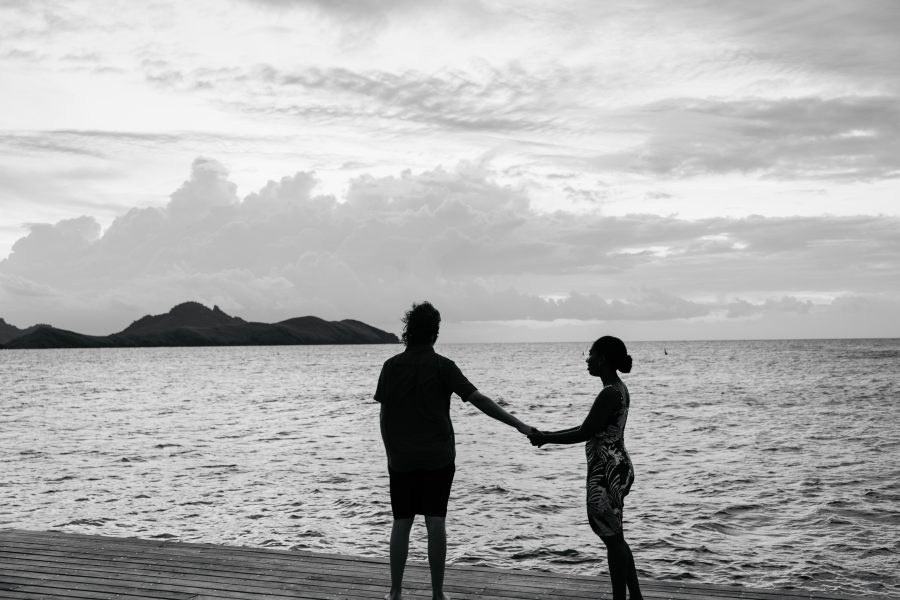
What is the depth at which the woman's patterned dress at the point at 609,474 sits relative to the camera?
600cm

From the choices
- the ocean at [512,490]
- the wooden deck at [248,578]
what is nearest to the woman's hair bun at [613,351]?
the wooden deck at [248,578]

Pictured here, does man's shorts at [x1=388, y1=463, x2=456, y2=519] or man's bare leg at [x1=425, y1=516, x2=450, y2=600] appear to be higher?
man's shorts at [x1=388, y1=463, x2=456, y2=519]

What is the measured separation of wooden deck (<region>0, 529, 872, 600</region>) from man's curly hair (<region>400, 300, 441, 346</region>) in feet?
7.81

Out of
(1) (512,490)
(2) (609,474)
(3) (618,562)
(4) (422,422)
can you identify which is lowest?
(1) (512,490)

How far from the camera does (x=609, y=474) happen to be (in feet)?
19.8

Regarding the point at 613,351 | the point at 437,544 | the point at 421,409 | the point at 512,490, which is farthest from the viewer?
the point at 512,490

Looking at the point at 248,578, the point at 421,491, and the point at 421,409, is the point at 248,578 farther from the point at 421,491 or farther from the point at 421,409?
the point at 421,409

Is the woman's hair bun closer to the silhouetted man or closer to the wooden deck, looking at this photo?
the silhouetted man

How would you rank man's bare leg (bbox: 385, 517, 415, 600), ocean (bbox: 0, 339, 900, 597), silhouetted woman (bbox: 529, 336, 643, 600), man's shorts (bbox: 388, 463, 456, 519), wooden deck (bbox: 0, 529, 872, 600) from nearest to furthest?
silhouetted woman (bbox: 529, 336, 643, 600) < man's shorts (bbox: 388, 463, 456, 519) < man's bare leg (bbox: 385, 517, 415, 600) < wooden deck (bbox: 0, 529, 872, 600) < ocean (bbox: 0, 339, 900, 597)

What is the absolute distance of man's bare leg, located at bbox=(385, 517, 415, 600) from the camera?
20.6ft

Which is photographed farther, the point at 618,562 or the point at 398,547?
the point at 398,547

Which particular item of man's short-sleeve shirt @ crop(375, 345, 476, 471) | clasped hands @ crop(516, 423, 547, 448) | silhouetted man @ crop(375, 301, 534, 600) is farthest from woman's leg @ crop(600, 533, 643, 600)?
man's short-sleeve shirt @ crop(375, 345, 476, 471)

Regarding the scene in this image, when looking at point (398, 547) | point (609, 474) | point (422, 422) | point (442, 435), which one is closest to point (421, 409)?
point (422, 422)

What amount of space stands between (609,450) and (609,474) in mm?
183
